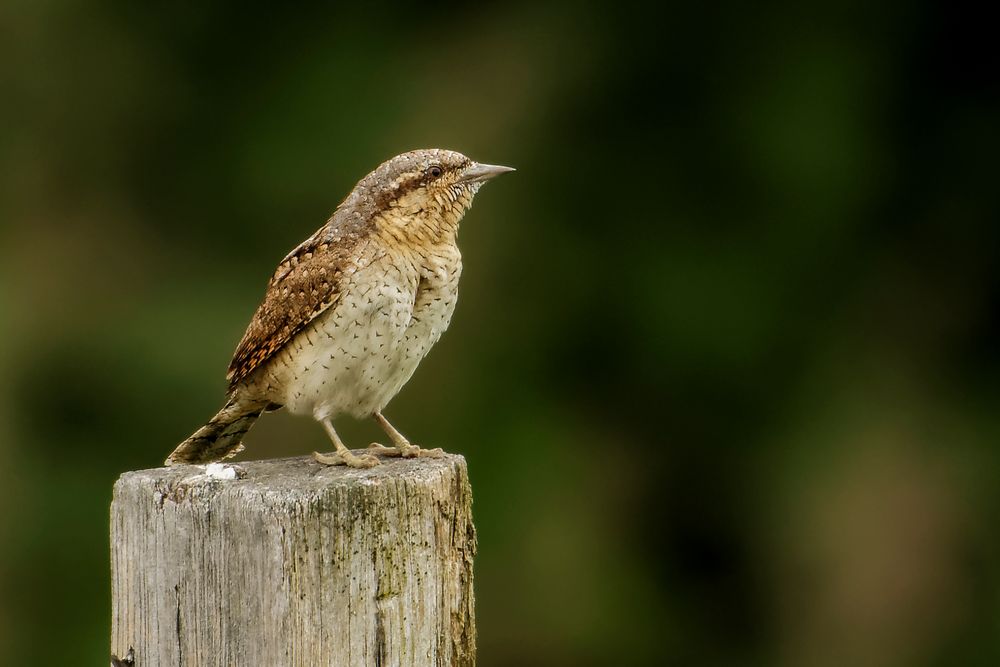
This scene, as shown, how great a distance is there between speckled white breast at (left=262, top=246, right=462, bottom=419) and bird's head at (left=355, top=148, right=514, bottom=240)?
9 cm

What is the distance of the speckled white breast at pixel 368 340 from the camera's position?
106 inches

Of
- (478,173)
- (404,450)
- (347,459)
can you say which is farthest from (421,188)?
(347,459)

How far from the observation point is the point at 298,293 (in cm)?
276

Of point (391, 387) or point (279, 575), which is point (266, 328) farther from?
point (279, 575)

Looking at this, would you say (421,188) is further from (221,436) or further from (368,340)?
(221,436)

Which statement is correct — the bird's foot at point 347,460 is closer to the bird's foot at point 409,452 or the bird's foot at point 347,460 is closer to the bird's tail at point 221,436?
the bird's foot at point 409,452

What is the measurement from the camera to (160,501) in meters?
1.83

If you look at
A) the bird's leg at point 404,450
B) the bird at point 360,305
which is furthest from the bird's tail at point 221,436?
the bird's leg at point 404,450

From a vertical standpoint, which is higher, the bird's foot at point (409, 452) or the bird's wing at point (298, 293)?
the bird's wing at point (298, 293)

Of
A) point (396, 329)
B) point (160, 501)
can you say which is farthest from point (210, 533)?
point (396, 329)

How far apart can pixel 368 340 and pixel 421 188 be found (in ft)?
1.32

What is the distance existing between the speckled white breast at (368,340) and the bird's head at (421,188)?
0.29 ft

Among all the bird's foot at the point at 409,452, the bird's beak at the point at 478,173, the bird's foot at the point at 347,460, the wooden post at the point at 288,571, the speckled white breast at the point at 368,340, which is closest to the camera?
the wooden post at the point at 288,571

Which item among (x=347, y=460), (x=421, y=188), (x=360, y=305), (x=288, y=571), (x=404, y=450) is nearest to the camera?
(x=288, y=571)
